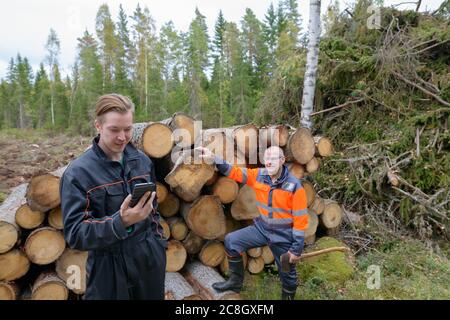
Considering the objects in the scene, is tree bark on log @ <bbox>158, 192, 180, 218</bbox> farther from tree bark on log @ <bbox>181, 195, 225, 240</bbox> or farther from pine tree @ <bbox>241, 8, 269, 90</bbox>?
pine tree @ <bbox>241, 8, 269, 90</bbox>

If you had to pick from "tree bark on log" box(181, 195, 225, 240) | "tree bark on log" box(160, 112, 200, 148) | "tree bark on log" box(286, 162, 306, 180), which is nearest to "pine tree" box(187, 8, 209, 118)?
"tree bark on log" box(286, 162, 306, 180)

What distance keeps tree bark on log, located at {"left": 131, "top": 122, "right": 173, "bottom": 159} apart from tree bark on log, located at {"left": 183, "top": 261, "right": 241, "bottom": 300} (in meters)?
1.45

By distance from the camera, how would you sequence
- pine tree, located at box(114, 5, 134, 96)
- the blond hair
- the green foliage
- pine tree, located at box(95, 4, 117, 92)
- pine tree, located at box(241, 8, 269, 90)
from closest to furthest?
1. the blond hair
2. the green foliage
3. pine tree, located at box(114, 5, 134, 96)
4. pine tree, located at box(241, 8, 269, 90)
5. pine tree, located at box(95, 4, 117, 92)

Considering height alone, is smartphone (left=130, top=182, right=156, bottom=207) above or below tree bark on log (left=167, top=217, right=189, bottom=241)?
above

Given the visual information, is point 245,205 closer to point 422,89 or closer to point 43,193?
point 43,193

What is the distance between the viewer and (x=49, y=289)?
10.4 feet

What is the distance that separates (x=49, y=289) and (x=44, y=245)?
443 mm

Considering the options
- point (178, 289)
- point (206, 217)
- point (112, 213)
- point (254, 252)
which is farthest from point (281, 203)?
point (112, 213)

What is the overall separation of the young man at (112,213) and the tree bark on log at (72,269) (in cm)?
146

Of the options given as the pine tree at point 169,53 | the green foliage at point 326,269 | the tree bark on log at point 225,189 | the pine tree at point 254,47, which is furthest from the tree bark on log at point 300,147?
the pine tree at point 169,53

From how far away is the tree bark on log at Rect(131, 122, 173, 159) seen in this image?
3361mm

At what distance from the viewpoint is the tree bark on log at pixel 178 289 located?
3.18 metres

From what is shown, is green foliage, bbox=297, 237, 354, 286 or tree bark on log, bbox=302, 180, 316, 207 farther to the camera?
tree bark on log, bbox=302, 180, 316, 207
